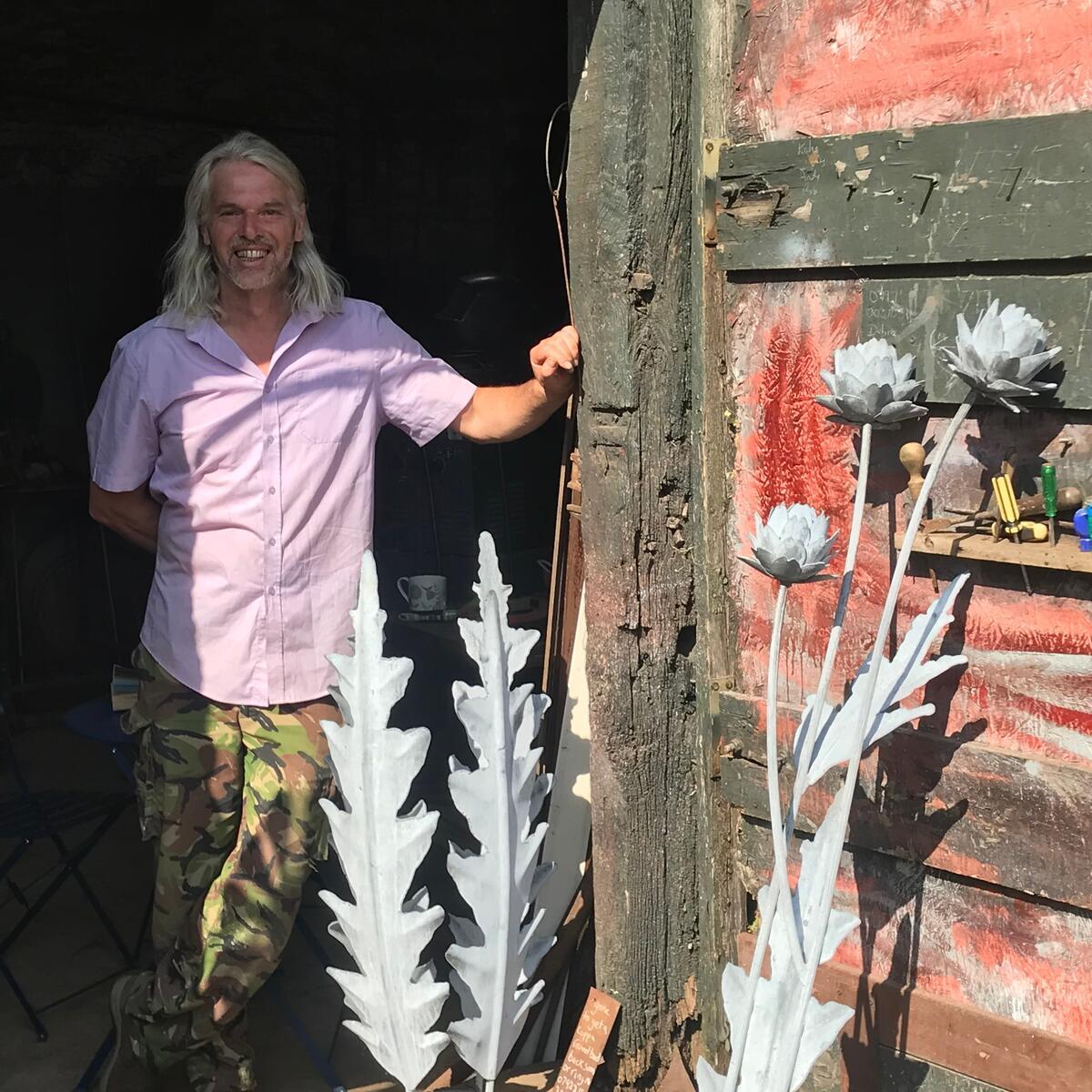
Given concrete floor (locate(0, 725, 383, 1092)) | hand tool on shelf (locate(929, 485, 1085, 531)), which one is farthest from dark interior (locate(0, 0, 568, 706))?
hand tool on shelf (locate(929, 485, 1085, 531))

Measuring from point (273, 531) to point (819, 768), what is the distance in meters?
1.22

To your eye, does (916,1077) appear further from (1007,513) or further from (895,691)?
(1007,513)

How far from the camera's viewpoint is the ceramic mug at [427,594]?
401 cm

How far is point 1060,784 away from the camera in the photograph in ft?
6.91

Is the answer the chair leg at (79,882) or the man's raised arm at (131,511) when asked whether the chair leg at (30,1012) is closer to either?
the chair leg at (79,882)

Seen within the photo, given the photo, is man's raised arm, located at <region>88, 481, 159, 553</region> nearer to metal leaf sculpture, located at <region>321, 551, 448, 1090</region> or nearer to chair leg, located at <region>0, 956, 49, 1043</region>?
metal leaf sculpture, located at <region>321, 551, 448, 1090</region>

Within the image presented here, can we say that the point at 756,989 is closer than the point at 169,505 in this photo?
Yes

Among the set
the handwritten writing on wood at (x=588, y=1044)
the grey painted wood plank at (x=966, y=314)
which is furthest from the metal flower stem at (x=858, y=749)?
the handwritten writing on wood at (x=588, y=1044)

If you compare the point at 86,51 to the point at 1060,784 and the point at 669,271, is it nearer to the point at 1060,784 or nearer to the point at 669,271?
the point at 669,271

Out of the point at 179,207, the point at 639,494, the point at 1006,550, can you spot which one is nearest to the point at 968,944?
the point at 1006,550

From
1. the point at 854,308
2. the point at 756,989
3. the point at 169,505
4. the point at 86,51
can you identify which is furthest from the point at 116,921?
the point at 86,51

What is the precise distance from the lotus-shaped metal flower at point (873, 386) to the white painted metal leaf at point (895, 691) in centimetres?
32

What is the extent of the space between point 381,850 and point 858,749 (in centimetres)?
94

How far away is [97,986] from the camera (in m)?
3.53
